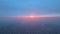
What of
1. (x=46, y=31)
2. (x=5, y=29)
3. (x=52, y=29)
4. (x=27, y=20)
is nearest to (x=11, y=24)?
(x=5, y=29)

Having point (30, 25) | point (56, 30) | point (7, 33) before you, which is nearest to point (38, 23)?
point (30, 25)

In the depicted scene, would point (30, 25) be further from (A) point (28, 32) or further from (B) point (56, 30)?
(B) point (56, 30)

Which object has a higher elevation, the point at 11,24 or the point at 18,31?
the point at 11,24

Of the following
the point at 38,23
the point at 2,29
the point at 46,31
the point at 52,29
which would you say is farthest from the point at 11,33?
the point at 52,29

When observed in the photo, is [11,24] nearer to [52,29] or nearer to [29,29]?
[29,29]

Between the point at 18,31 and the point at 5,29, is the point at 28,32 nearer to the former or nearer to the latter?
the point at 18,31

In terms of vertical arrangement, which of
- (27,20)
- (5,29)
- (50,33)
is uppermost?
(27,20)

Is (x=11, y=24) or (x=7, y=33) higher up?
(x=11, y=24)

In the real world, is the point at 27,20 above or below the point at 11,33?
above
